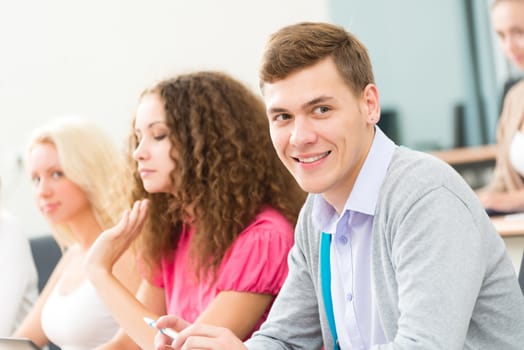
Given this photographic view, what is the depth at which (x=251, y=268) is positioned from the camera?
2.01 m

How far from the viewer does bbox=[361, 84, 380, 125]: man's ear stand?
154 centimetres

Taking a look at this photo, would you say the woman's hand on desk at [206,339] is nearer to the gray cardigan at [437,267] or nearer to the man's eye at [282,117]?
the gray cardigan at [437,267]

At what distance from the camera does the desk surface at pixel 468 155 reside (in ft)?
18.6

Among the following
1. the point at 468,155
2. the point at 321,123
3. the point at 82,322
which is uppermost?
the point at 321,123

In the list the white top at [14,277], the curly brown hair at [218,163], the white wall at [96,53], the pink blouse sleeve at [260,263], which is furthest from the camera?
the white wall at [96,53]

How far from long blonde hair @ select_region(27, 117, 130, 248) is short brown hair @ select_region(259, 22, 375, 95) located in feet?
3.57

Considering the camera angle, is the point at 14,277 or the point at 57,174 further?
the point at 14,277

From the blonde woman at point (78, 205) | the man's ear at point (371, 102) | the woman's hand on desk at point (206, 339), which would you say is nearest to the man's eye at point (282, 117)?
the man's ear at point (371, 102)

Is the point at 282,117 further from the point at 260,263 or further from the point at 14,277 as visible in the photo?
the point at 14,277

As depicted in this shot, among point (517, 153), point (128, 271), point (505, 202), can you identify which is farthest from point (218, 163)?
point (517, 153)

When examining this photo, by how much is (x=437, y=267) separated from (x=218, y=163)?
0.91m

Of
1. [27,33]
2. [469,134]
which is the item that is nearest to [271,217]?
[27,33]

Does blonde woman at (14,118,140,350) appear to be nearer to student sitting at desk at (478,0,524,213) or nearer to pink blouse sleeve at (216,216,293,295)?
pink blouse sleeve at (216,216,293,295)

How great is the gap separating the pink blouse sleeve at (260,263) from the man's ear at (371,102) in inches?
21.9
